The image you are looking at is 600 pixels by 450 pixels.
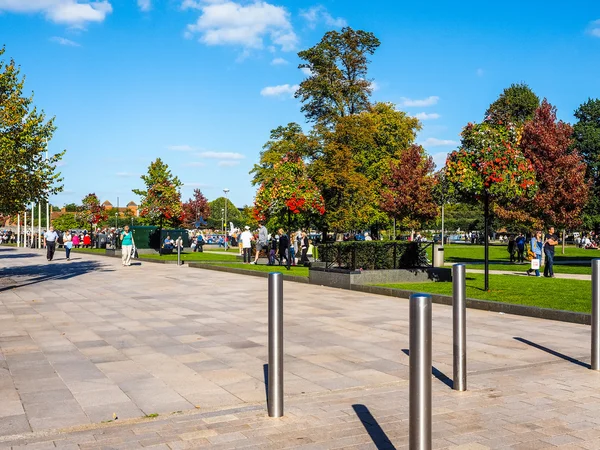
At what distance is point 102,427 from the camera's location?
458 centimetres

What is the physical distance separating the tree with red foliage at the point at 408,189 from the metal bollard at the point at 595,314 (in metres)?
44.3

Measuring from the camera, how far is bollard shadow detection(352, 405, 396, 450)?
13.5ft

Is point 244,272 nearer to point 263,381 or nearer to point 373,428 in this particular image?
point 263,381


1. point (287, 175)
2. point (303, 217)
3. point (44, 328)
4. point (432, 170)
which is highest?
point (432, 170)

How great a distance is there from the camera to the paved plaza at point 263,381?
437 cm

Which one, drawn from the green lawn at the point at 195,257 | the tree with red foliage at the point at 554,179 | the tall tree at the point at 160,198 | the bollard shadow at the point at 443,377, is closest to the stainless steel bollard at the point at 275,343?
the bollard shadow at the point at 443,377

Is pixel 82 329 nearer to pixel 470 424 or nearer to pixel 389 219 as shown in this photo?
pixel 470 424

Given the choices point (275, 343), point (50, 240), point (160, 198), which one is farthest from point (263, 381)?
point (160, 198)

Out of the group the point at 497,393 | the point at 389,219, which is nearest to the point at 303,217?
the point at 497,393

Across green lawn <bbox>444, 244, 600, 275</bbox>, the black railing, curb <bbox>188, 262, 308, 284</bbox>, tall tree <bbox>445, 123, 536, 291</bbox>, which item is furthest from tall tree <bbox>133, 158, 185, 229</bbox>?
tall tree <bbox>445, 123, 536, 291</bbox>

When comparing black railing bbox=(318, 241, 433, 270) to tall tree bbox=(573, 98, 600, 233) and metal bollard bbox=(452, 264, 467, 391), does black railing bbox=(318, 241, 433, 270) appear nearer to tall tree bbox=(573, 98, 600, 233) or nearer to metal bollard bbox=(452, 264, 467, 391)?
metal bollard bbox=(452, 264, 467, 391)

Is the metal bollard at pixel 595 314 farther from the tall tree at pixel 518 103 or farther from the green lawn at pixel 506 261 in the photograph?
the tall tree at pixel 518 103

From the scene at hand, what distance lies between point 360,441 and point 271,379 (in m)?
0.89

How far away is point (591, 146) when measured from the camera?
155 feet
